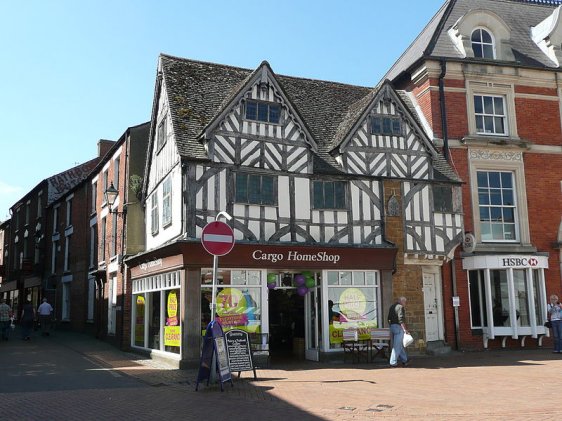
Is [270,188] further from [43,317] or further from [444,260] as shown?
[43,317]

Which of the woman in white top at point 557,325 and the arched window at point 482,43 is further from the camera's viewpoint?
the arched window at point 482,43

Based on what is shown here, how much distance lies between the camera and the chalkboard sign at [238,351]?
1130 cm

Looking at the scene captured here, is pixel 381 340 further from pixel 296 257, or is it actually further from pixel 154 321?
pixel 154 321

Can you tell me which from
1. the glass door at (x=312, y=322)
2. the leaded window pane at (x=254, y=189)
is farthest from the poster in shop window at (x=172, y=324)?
the glass door at (x=312, y=322)

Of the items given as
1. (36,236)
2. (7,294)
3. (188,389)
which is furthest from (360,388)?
(7,294)

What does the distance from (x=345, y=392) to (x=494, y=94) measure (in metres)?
13.5

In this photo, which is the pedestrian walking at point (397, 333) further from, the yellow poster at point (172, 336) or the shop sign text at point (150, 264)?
the shop sign text at point (150, 264)

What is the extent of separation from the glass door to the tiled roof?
3594 millimetres

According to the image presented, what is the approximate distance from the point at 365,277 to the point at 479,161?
6.09 metres

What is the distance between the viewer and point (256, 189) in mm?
15633

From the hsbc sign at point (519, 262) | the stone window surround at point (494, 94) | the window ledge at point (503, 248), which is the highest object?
the stone window surround at point (494, 94)

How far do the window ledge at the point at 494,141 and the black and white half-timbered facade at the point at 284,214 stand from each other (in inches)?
49.0

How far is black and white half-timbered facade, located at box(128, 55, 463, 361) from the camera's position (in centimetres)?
1485

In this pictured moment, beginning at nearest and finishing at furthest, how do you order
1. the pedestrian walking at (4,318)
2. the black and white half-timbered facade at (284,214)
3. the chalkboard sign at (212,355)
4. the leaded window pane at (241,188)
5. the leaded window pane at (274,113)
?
1. the chalkboard sign at (212,355)
2. the black and white half-timbered facade at (284,214)
3. the leaded window pane at (241,188)
4. the leaded window pane at (274,113)
5. the pedestrian walking at (4,318)
